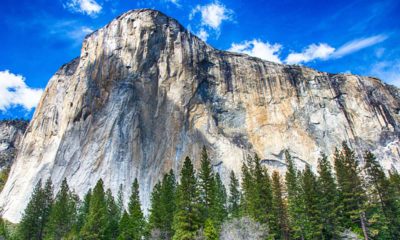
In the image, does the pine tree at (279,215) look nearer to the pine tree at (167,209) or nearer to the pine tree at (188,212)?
the pine tree at (188,212)

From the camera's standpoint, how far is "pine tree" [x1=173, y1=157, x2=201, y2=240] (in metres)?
36.1

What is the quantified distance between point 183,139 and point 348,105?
148 feet

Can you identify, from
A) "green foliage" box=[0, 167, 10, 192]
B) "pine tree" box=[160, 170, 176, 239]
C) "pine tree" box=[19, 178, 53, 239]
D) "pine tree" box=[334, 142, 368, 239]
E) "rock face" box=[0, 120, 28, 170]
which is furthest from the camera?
"rock face" box=[0, 120, 28, 170]

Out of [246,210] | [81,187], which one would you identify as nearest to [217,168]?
[81,187]

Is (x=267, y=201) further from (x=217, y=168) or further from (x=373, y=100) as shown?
(x=373, y=100)

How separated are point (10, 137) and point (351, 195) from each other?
126 m

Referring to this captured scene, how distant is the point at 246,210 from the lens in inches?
1852

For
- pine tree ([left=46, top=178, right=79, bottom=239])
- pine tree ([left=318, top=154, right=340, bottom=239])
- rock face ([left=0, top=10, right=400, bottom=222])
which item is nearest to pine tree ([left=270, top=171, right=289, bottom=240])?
pine tree ([left=318, top=154, right=340, bottom=239])

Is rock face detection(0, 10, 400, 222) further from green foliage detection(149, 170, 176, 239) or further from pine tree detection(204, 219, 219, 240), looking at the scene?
pine tree detection(204, 219, 219, 240)

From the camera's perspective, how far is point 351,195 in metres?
43.1

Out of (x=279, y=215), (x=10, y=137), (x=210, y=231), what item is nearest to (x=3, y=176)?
(x=10, y=137)

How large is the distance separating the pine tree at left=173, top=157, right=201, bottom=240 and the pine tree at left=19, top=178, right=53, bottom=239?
25310 mm

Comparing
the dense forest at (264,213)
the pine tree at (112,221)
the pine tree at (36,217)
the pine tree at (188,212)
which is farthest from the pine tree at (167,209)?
the pine tree at (36,217)

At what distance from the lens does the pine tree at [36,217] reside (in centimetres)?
5228
